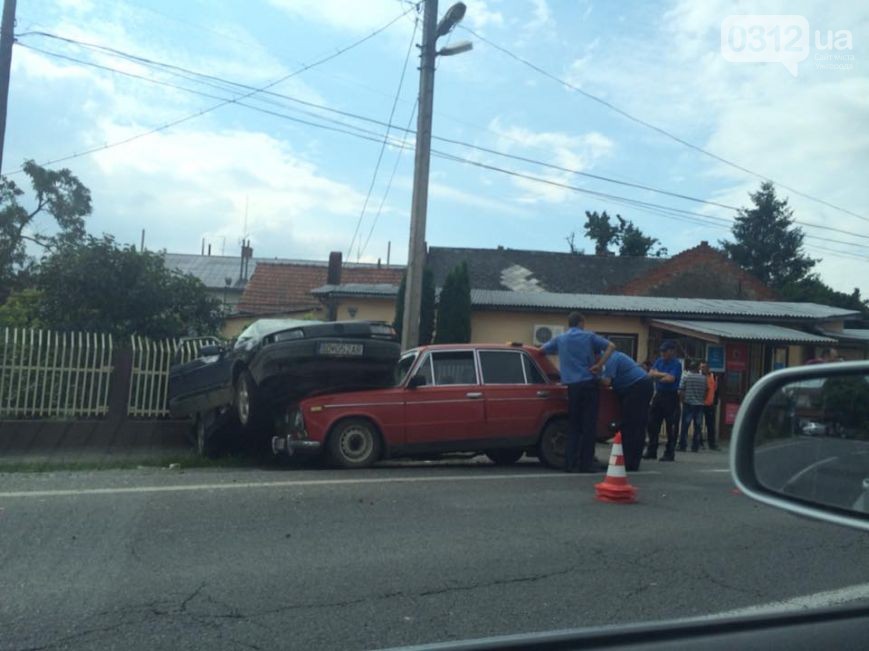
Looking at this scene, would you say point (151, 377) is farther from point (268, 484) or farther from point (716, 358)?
point (716, 358)

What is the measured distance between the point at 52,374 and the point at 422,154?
709 cm

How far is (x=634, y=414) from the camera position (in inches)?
417

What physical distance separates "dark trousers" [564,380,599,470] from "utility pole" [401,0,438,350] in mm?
5537

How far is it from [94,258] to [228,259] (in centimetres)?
5862

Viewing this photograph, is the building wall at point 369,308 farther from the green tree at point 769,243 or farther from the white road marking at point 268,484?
the green tree at point 769,243

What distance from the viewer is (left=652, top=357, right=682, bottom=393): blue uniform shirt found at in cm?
1273

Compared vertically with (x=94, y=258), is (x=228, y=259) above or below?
above

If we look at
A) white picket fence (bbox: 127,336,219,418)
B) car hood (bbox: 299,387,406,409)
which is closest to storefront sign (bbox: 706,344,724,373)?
white picket fence (bbox: 127,336,219,418)

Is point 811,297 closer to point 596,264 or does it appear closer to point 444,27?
point 596,264

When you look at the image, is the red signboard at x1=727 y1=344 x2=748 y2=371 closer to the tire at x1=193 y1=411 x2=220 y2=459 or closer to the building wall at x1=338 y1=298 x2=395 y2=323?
the building wall at x1=338 y1=298 x2=395 y2=323

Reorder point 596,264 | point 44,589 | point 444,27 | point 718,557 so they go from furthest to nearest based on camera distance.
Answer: point 596,264, point 444,27, point 718,557, point 44,589

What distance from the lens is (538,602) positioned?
17.1 ft

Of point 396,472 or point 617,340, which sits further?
point 617,340

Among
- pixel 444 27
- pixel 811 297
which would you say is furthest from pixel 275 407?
pixel 811 297
